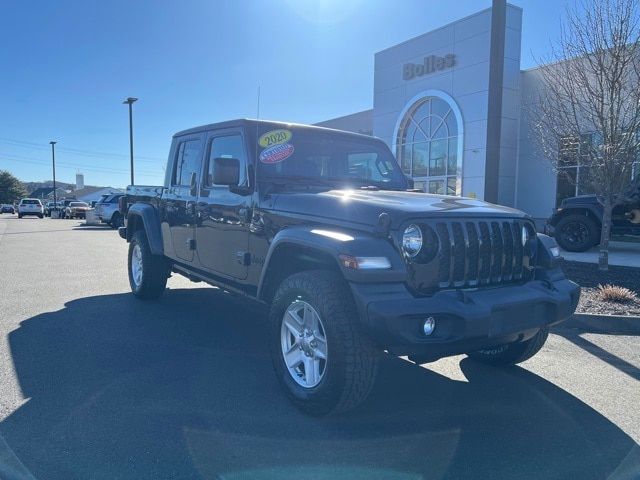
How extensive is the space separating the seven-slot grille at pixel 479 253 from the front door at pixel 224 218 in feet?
5.80

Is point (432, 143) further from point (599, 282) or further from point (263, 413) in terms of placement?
point (263, 413)

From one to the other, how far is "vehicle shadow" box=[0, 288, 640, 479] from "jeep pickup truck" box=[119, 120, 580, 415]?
292 mm

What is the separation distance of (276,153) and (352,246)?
1.73 m

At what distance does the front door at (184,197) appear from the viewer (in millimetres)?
5379

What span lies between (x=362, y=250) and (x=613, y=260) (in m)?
9.83

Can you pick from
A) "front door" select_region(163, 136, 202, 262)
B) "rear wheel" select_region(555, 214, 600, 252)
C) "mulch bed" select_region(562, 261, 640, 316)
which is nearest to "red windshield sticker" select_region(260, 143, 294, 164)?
"front door" select_region(163, 136, 202, 262)

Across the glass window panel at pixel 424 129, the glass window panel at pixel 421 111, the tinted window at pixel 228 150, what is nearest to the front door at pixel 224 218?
the tinted window at pixel 228 150

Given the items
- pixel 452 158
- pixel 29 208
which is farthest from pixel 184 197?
pixel 29 208

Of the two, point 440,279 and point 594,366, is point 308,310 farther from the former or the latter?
point 594,366

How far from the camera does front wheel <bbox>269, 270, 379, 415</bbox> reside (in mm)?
3109

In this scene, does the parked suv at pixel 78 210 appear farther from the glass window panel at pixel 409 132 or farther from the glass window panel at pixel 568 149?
the glass window panel at pixel 568 149

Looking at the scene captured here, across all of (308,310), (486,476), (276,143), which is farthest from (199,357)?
(486,476)

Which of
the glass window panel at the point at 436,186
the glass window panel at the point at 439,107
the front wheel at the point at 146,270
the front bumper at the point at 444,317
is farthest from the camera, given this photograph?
the glass window panel at the point at 436,186

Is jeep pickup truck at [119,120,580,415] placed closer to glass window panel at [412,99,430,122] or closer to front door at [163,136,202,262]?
front door at [163,136,202,262]
